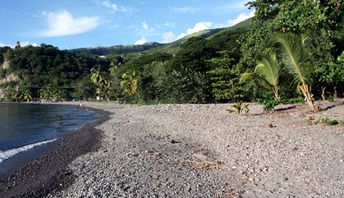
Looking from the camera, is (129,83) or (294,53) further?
(129,83)

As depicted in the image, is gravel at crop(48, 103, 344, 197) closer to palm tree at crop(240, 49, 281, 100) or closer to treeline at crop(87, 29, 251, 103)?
palm tree at crop(240, 49, 281, 100)

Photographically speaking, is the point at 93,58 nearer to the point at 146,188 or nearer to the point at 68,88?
the point at 68,88

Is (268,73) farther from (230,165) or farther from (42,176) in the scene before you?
(42,176)

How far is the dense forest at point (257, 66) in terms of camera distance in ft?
39.5

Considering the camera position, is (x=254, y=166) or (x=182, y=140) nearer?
(x=254, y=166)

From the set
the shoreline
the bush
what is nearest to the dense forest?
the bush

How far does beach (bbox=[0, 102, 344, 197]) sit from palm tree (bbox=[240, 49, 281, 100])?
4339 millimetres

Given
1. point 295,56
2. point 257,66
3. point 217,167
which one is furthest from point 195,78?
point 217,167

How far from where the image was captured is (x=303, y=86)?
18.5 m

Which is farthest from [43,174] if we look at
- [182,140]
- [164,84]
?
[164,84]

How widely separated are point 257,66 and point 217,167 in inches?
493

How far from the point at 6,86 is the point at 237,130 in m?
194

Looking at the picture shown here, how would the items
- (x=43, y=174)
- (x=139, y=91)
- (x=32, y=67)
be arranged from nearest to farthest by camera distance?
(x=43, y=174) → (x=139, y=91) → (x=32, y=67)

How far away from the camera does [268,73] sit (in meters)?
23.0
